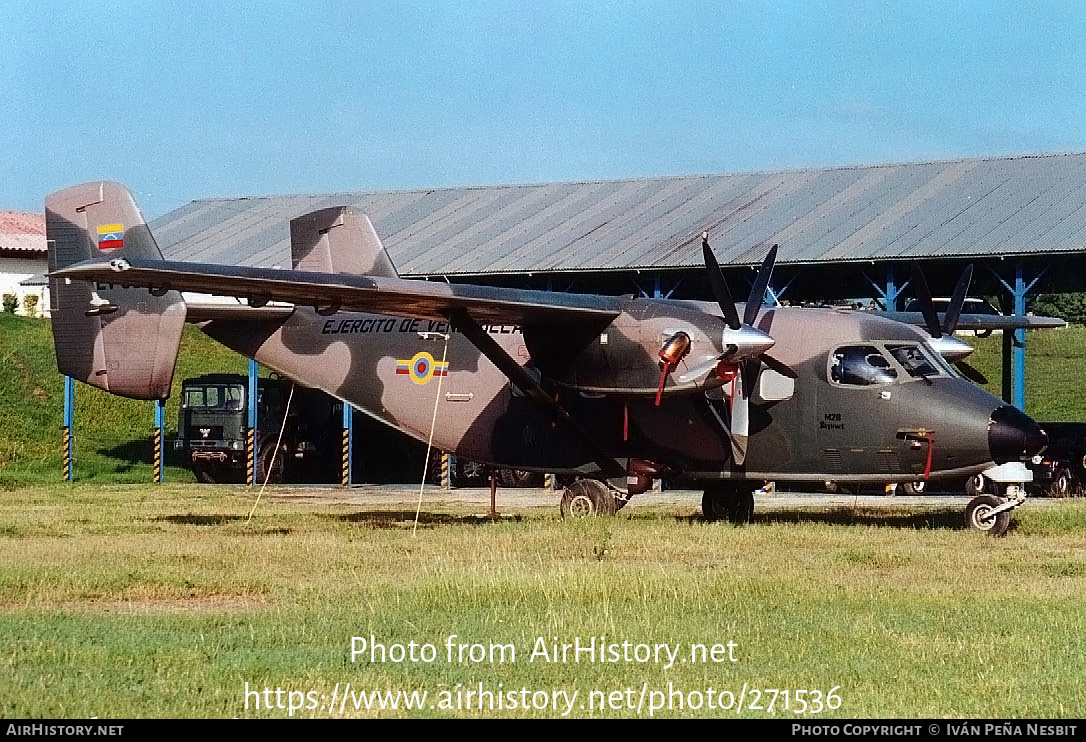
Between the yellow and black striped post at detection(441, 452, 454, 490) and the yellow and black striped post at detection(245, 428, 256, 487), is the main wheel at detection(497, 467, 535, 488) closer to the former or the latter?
the yellow and black striped post at detection(441, 452, 454, 490)

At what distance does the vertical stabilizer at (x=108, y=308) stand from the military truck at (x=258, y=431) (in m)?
19.2

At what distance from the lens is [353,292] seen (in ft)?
69.6

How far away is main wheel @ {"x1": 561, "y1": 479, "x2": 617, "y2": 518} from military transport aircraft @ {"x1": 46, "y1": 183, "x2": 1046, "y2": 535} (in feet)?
0.11

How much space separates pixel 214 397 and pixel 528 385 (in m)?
24.9

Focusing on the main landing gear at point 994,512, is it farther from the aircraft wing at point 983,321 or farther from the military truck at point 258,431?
the military truck at point 258,431

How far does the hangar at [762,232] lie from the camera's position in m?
36.9

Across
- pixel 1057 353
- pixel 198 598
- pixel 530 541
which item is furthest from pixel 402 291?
pixel 1057 353

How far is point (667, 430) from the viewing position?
77.4ft

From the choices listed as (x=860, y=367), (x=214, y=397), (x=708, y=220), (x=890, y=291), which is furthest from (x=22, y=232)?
(x=860, y=367)

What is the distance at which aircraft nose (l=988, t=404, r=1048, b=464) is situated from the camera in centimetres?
2131

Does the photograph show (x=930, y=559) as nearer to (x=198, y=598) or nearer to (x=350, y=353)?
(x=198, y=598)

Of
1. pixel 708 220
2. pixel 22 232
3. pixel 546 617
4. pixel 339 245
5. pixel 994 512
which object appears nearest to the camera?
pixel 546 617

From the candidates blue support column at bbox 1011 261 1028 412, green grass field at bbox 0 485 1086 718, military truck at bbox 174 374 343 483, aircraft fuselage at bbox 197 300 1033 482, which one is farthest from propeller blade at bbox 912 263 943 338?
military truck at bbox 174 374 343 483

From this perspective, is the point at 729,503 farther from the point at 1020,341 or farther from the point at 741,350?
the point at 1020,341
